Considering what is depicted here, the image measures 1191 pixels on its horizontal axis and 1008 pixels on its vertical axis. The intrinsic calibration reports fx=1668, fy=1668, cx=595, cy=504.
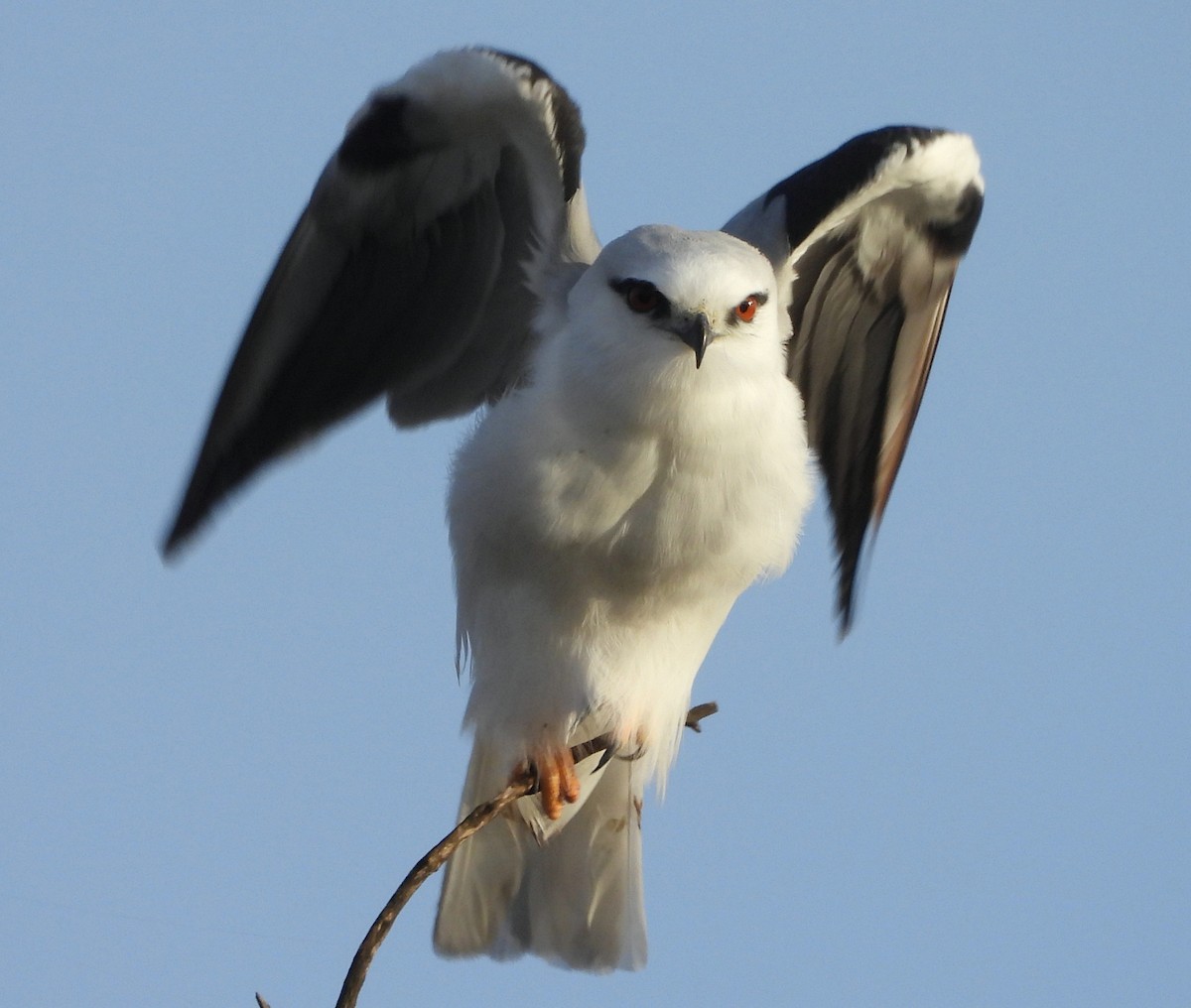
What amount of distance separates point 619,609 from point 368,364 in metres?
1.22

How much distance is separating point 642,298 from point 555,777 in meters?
1.48

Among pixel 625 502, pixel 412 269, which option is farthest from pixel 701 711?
pixel 412 269

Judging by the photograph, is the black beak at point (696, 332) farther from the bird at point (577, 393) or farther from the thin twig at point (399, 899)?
the thin twig at point (399, 899)

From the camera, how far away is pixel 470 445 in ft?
14.6

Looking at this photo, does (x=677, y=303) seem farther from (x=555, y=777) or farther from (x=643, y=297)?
(x=555, y=777)

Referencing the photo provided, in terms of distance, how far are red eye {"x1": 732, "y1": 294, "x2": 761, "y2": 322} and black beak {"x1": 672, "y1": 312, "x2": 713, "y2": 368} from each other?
125 millimetres

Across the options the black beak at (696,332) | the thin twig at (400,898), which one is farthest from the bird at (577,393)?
the thin twig at (400,898)

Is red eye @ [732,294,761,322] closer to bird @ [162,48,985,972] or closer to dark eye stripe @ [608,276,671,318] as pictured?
bird @ [162,48,985,972]

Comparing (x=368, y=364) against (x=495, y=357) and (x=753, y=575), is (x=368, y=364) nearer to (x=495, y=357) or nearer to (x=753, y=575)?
(x=495, y=357)

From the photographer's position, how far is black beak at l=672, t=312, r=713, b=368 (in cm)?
397

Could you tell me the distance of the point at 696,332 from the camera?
13.1ft

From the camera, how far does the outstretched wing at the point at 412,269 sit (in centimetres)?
470

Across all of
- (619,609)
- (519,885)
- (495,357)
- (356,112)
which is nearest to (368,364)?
(495,357)

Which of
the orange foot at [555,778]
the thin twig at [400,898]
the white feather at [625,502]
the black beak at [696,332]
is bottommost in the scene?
the orange foot at [555,778]
